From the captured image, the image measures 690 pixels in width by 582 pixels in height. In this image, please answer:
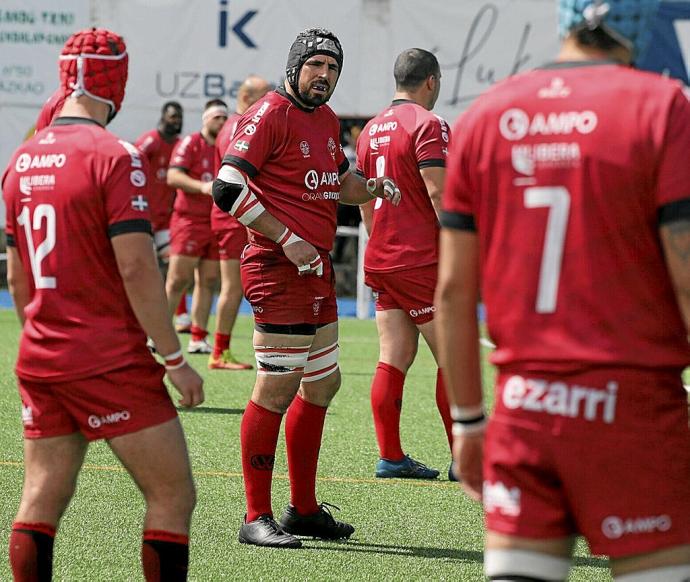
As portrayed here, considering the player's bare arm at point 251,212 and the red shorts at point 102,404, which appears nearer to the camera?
the red shorts at point 102,404

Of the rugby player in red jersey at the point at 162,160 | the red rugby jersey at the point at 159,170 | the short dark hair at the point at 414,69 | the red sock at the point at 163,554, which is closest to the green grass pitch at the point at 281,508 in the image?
the red sock at the point at 163,554

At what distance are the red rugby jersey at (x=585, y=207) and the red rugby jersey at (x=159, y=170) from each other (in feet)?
34.0

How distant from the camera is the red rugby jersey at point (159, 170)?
12992 mm

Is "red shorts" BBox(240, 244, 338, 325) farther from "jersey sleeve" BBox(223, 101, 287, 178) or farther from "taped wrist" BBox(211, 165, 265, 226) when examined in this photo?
"jersey sleeve" BBox(223, 101, 287, 178)

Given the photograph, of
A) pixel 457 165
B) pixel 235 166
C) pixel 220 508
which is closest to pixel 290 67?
pixel 235 166

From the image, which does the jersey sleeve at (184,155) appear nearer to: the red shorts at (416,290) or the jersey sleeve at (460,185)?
the red shorts at (416,290)

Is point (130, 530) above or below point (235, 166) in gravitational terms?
below

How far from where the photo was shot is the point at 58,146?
11.7 feet

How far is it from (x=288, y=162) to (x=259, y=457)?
1136 mm

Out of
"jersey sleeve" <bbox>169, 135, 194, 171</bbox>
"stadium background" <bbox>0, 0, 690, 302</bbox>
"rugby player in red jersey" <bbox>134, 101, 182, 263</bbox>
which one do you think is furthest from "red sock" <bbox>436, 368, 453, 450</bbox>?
"stadium background" <bbox>0, 0, 690, 302</bbox>

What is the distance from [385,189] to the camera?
5457 mm

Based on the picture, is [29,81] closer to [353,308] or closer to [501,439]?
[353,308]

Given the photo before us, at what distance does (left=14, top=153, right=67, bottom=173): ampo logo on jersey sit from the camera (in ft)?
11.6

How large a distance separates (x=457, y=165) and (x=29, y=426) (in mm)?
1550
